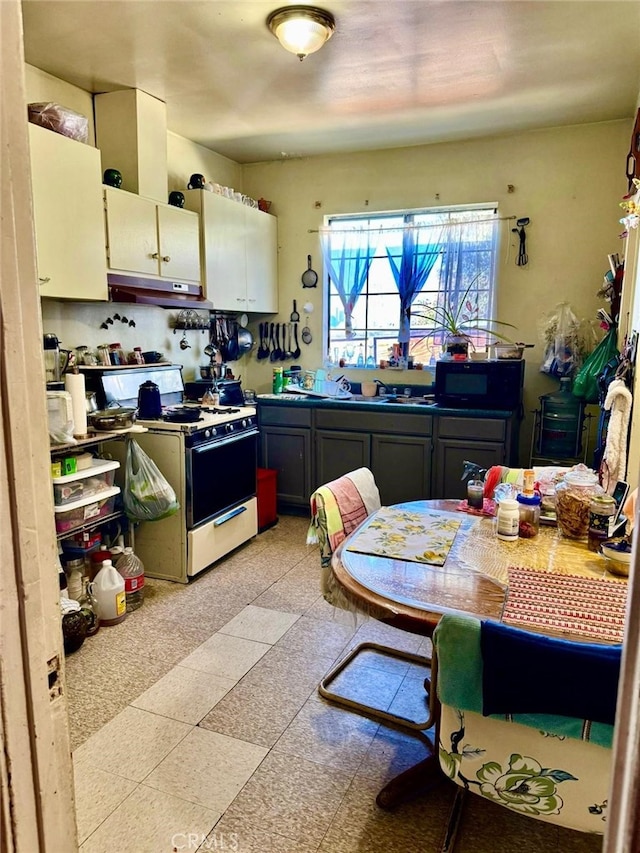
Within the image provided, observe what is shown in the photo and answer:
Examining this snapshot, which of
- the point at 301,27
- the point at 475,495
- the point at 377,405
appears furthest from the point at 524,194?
the point at 475,495

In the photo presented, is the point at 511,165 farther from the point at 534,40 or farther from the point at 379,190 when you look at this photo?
the point at 534,40

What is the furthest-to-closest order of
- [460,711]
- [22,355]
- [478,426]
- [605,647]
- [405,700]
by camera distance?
[478,426] < [405,700] < [460,711] < [605,647] < [22,355]

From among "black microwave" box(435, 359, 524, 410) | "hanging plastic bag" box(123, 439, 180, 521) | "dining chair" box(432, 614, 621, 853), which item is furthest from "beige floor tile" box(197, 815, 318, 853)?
"black microwave" box(435, 359, 524, 410)

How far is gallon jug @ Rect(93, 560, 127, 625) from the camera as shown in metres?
2.72

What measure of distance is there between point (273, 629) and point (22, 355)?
91.2 inches

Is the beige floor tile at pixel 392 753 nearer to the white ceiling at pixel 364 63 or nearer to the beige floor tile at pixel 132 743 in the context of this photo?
the beige floor tile at pixel 132 743

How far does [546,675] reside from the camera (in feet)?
3.64

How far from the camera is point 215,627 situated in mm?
2738

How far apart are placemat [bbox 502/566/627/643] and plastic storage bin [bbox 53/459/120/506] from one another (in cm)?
190

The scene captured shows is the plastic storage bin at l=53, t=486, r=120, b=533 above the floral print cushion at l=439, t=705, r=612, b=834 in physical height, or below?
above

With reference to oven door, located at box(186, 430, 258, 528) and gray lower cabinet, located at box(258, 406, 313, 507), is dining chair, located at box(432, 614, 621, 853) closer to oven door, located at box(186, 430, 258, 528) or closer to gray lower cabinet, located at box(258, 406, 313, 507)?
oven door, located at box(186, 430, 258, 528)

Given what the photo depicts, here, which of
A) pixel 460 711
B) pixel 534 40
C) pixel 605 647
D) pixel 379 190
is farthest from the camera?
pixel 379 190

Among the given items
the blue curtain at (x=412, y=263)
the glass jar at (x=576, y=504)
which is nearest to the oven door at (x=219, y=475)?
the blue curtain at (x=412, y=263)

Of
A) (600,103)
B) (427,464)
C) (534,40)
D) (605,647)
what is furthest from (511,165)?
(605,647)
